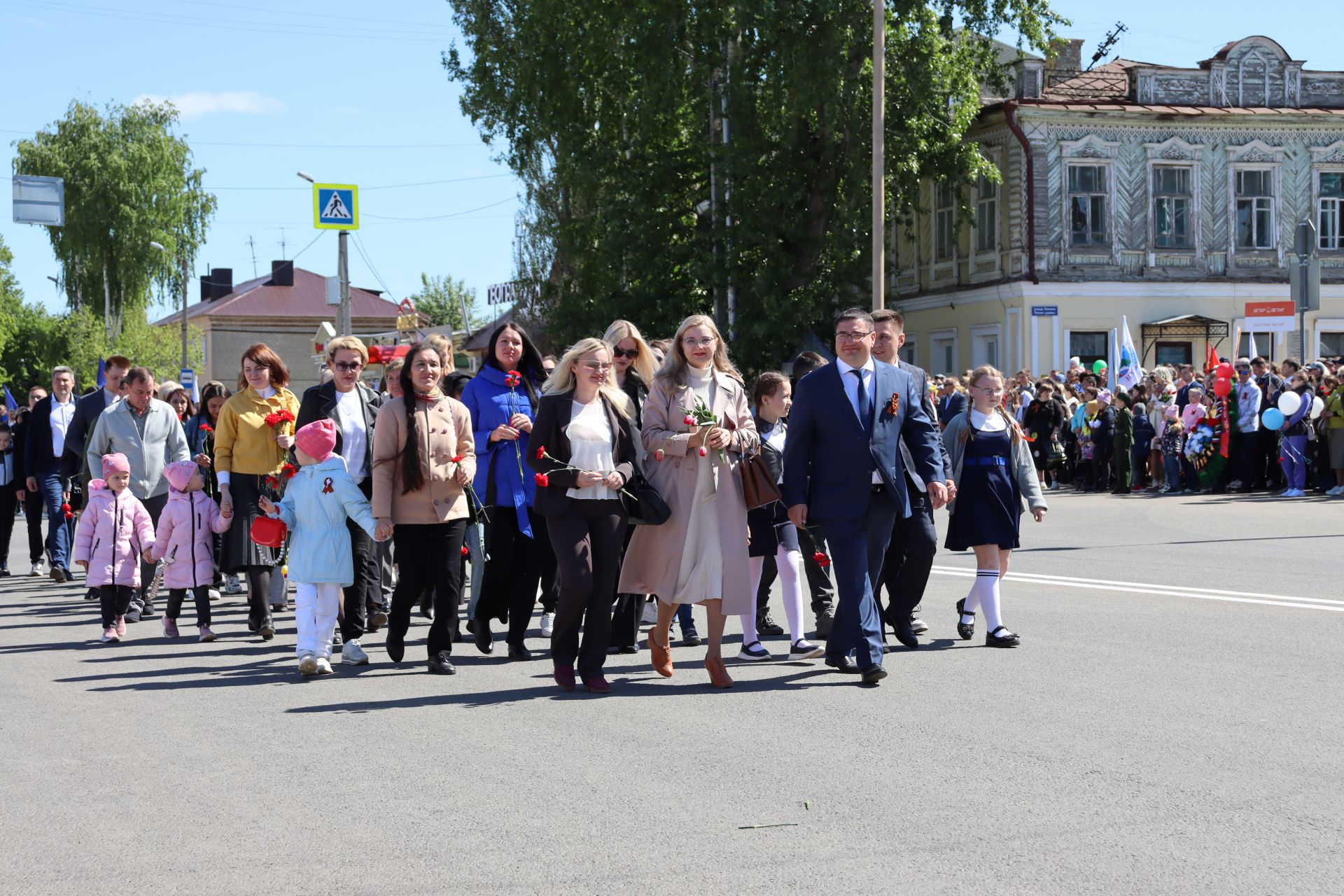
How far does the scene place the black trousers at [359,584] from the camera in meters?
10.5

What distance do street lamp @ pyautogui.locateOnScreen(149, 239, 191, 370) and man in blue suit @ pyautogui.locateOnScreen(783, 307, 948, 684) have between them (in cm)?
5937

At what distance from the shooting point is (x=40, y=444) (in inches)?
663

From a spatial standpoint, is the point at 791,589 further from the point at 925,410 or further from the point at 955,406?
the point at 955,406

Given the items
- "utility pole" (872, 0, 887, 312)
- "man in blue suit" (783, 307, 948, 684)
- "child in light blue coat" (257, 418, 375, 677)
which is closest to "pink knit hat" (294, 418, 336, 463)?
"child in light blue coat" (257, 418, 375, 677)

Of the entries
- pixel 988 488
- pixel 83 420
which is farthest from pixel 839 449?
pixel 83 420

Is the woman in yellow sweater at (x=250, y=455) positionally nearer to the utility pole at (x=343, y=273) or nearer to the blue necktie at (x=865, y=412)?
the blue necktie at (x=865, y=412)

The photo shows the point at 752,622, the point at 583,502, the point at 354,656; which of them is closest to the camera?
the point at 583,502

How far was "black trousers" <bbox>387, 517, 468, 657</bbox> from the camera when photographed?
9.66 metres

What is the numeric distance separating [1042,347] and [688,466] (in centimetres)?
3201

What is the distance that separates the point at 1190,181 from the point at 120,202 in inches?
1818

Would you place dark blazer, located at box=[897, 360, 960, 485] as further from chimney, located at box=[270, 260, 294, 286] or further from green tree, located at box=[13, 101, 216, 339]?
chimney, located at box=[270, 260, 294, 286]

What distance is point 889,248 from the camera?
41.1m

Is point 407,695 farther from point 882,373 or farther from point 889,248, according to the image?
point 889,248

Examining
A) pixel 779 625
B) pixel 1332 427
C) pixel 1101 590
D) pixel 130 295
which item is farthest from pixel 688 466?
pixel 130 295
